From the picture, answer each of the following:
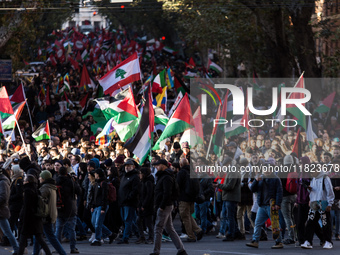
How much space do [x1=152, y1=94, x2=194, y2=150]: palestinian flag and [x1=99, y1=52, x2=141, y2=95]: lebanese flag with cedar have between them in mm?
4030

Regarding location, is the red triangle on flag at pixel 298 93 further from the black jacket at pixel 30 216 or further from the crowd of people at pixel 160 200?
the black jacket at pixel 30 216

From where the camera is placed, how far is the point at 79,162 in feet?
53.5

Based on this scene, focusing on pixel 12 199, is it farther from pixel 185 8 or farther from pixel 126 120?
pixel 185 8

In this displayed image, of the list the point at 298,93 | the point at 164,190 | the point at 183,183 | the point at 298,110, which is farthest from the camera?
the point at 298,93

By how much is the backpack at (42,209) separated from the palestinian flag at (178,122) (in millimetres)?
6131

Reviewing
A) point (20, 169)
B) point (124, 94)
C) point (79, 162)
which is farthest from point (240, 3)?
point (20, 169)

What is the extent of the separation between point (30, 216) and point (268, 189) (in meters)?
4.26

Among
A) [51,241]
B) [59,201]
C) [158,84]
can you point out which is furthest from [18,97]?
[51,241]

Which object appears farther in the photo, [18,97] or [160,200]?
[18,97]

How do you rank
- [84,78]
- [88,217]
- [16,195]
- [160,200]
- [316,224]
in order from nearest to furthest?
1. [160,200]
2. [316,224]
3. [16,195]
4. [88,217]
5. [84,78]

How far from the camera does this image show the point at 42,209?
11.8 meters

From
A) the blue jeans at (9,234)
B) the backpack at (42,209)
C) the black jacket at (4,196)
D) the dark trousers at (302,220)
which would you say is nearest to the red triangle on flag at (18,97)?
the black jacket at (4,196)

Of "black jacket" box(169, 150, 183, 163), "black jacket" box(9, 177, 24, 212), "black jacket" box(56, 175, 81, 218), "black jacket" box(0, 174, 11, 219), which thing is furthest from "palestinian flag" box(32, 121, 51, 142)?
"black jacket" box(0, 174, 11, 219)

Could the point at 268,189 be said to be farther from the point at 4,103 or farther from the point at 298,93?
the point at 4,103
